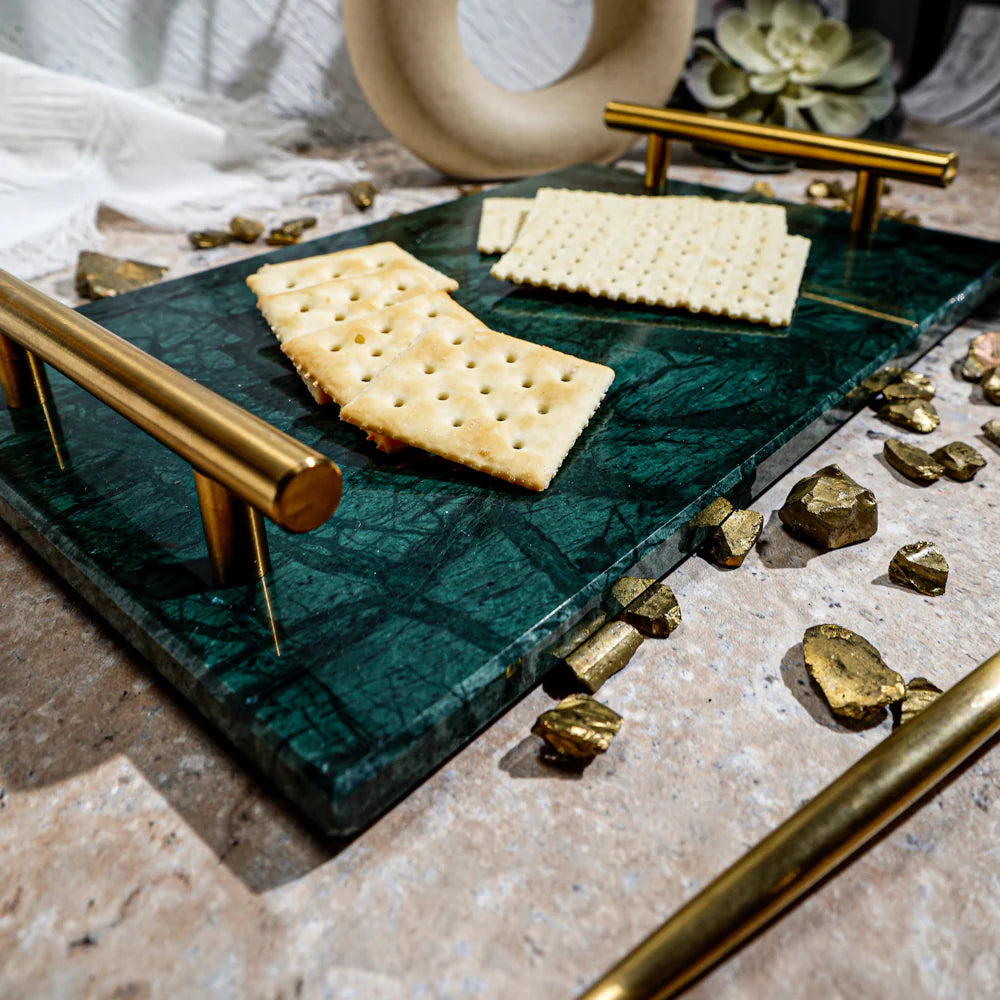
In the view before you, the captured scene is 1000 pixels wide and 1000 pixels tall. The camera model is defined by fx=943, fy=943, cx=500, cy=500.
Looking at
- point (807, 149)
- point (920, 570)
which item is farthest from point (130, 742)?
point (807, 149)

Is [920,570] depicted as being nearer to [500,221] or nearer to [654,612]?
[654,612]

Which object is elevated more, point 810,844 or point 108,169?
point 810,844

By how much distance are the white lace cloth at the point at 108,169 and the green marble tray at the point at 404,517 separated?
432mm

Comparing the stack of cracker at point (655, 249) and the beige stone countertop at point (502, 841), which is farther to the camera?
the stack of cracker at point (655, 249)

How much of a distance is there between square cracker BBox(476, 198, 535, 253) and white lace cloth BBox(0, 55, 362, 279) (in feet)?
1.62

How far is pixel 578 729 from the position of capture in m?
0.58

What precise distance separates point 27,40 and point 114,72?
153mm

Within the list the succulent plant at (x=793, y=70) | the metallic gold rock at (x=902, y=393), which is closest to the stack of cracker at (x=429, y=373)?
the metallic gold rock at (x=902, y=393)

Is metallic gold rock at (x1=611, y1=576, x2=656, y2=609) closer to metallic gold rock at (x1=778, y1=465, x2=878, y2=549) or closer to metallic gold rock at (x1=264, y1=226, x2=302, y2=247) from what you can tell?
metallic gold rock at (x1=778, y1=465, x2=878, y2=549)

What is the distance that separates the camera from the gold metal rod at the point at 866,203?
1.21 meters

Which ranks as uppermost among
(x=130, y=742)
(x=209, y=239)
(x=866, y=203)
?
(x=866, y=203)

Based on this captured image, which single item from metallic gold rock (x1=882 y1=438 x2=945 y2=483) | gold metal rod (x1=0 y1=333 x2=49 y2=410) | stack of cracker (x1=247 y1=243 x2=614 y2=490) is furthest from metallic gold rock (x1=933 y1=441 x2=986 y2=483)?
gold metal rod (x1=0 y1=333 x2=49 y2=410)

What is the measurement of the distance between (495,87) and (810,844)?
1.47 meters

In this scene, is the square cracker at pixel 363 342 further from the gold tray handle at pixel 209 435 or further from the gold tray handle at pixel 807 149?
the gold tray handle at pixel 807 149
